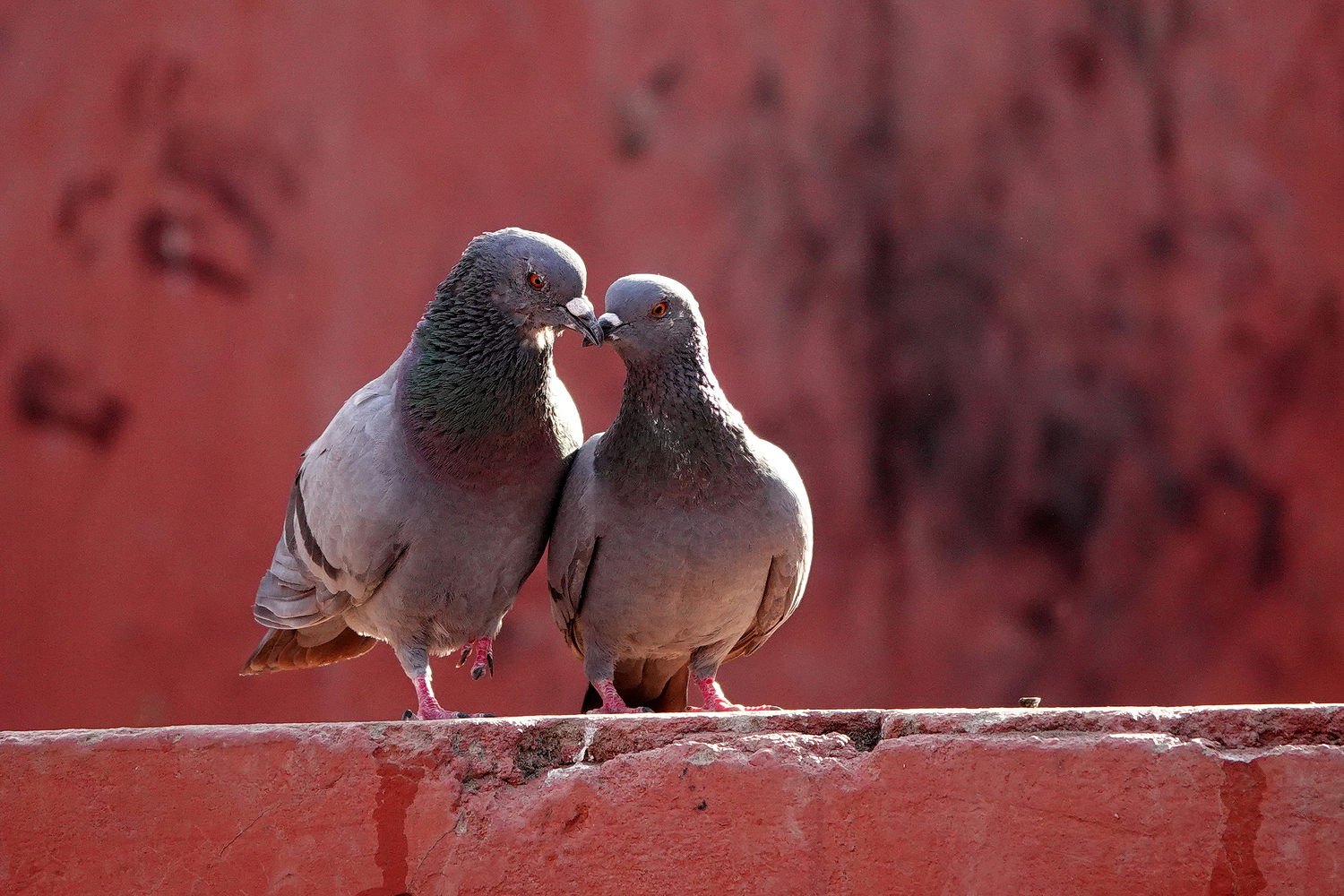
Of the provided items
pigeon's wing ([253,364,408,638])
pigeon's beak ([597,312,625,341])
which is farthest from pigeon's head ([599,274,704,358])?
pigeon's wing ([253,364,408,638])

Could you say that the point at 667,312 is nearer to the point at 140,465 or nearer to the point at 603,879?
the point at 603,879

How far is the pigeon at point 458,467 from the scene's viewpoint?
367 centimetres

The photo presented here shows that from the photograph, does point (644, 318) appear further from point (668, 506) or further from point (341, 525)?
point (341, 525)

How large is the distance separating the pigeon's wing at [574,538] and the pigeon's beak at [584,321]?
0.41 meters

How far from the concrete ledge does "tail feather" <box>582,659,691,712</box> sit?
5.34ft

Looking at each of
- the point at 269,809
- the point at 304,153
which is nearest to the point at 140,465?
the point at 304,153

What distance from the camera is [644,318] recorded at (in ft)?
11.8

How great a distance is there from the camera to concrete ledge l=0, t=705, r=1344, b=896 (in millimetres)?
2248

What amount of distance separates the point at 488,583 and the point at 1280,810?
2.24 metres

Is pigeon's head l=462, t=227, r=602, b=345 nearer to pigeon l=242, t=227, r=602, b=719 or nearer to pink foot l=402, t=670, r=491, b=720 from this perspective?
pigeon l=242, t=227, r=602, b=719

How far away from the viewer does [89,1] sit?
25.9 ft

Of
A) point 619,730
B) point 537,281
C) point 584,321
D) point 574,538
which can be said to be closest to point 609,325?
point 584,321

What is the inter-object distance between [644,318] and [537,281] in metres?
→ 0.33

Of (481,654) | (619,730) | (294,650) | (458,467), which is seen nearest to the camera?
(619,730)
